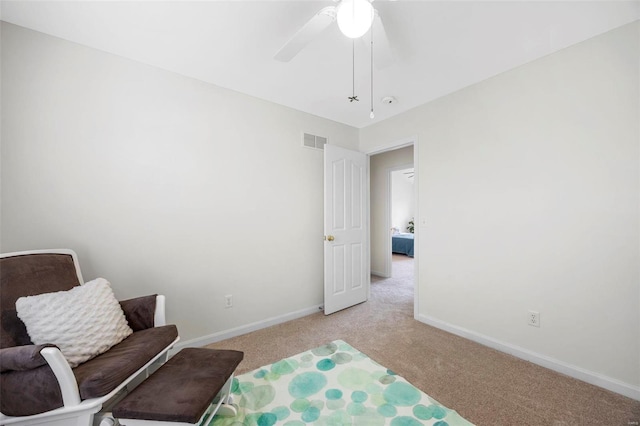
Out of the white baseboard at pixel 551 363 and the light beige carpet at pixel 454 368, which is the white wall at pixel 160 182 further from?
the white baseboard at pixel 551 363

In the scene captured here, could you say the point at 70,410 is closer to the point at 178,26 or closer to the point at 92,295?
the point at 92,295

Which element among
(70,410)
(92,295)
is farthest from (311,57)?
(70,410)

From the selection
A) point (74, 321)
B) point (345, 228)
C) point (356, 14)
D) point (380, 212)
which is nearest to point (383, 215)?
point (380, 212)

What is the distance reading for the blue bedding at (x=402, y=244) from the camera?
7.00m

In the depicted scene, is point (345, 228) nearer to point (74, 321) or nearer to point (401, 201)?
point (74, 321)

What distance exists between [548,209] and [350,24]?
203 centimetres

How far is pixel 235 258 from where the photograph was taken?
8.30 feet

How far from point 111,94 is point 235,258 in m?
1.68

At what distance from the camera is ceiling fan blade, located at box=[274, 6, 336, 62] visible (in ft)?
4.06

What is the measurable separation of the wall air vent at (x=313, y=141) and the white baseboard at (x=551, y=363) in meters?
2.42

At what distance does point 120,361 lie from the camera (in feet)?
4.16

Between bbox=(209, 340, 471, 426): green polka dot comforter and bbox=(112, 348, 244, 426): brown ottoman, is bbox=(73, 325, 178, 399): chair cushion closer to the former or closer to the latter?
bbox=(112, 348, 244, 426): brown ottoman

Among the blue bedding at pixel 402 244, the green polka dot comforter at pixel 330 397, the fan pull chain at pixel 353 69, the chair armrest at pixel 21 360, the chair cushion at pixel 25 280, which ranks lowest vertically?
the green polka dot comforter at pixel 330 397

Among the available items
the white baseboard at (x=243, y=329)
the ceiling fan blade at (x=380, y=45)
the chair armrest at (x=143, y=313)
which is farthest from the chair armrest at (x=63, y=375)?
the ceiling fan blade at (x=380, y=45)
